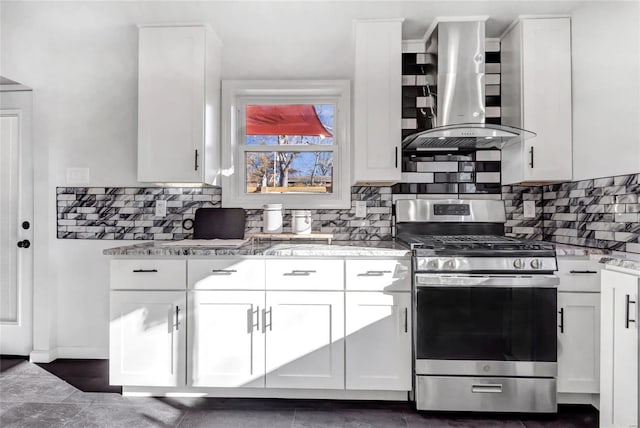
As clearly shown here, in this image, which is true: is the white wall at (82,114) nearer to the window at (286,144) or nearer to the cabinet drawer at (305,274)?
the window at (286,144)

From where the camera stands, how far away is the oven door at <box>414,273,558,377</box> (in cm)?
206

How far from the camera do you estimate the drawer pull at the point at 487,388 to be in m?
2.07

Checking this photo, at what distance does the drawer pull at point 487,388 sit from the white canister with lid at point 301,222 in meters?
1.33

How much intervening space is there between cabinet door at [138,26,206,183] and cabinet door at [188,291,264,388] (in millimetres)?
854

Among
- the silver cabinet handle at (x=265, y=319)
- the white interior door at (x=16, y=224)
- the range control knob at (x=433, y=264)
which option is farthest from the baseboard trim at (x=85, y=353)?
the range control knob at (x=433, y=264)

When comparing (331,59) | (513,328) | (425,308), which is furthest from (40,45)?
(513,328)

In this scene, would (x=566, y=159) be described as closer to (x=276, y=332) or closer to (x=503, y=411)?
(x=503, y=411)

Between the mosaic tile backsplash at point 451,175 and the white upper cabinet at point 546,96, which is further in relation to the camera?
the mosaic tile backsplash at point 451,175

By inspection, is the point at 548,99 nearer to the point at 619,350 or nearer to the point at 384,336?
the point at 619,350

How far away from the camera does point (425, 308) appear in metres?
2.09

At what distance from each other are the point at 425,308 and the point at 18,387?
98.5 inches

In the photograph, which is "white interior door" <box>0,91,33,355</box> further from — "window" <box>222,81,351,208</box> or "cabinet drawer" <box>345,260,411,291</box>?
"cabinet drawer" <box>345,260,411,291</box>

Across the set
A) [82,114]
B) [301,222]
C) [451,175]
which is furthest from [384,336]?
[82,114]

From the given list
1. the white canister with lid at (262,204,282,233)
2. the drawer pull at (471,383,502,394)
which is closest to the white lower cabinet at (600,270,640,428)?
the drawer pull at (471,383,502,394)
